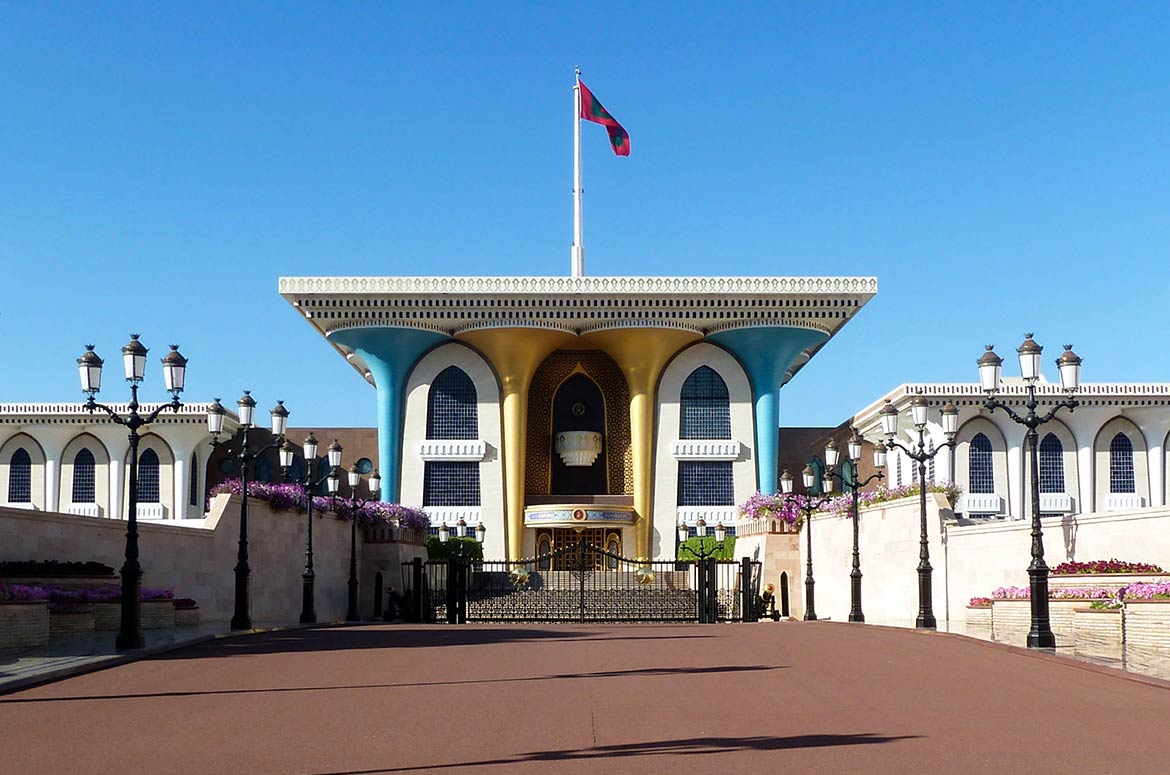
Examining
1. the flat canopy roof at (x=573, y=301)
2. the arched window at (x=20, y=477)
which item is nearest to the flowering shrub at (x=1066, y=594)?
the flat canopy roof at (x=573, y=301)

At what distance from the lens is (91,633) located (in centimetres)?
2216

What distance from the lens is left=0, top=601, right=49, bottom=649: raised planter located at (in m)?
17.7

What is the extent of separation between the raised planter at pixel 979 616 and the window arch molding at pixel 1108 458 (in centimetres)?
3881

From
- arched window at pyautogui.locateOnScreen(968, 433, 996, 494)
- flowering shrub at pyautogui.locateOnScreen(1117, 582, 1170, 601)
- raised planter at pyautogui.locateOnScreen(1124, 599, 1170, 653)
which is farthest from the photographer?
arched window at pyautogui.locateOnScreen(968, 433, 996, 494)

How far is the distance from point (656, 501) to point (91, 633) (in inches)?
1557

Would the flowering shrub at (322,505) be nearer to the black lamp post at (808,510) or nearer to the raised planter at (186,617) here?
the raised planter at (186,617)

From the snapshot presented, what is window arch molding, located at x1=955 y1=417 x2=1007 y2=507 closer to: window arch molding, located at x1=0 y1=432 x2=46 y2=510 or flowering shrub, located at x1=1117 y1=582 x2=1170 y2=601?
flowering shrub, located at x1=1117 y1=582 x2=1170 y2=601

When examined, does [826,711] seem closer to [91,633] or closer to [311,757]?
[311,757]

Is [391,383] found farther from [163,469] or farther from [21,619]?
[21,619]

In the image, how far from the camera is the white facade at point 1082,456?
6025cm

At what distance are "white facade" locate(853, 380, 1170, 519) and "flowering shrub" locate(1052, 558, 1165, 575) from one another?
119ft

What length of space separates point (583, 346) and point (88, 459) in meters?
27.2

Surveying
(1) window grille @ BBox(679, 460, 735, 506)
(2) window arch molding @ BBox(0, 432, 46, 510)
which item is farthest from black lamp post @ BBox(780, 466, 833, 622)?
(2) window arch molding @ BBox(0, 432, 46, 510)

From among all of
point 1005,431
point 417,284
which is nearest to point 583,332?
point 417,284
